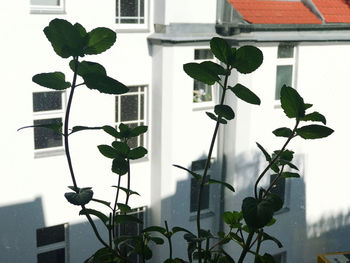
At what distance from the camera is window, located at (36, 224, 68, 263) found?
74.9 inches

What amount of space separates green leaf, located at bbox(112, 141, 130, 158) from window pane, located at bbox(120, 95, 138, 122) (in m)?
1.52

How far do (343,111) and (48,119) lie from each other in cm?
113

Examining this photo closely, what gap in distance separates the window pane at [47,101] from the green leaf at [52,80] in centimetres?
135

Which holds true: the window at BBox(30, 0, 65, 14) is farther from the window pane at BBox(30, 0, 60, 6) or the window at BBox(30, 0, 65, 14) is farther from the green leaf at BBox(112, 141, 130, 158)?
the green leaf at BBox(112, 141, 130, 158)

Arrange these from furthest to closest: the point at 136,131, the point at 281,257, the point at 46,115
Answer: the point at 281,257 → the point at 46,115 → the point at 136,131

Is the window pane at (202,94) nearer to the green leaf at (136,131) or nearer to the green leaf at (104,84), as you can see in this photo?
the green leaf at (136,131)

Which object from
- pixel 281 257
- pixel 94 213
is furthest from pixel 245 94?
pixel 281 257

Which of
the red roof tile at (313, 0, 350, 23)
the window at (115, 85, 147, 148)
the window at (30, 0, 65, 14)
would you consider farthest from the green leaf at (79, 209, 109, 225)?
the red roof tile at (313, 0, 350, 23)

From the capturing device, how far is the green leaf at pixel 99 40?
27 centimetres

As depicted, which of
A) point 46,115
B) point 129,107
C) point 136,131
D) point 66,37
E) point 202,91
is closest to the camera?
point 66,37

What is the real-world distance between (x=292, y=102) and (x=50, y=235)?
1.73 meters

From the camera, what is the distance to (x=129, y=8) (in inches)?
70.6

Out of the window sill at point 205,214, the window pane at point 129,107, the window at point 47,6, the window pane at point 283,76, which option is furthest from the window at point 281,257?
the window at point 47,6

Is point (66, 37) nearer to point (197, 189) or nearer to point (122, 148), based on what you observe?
point (122, 148)
